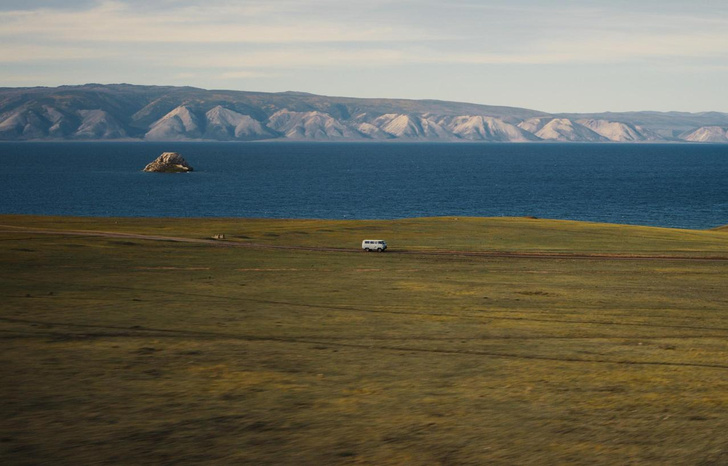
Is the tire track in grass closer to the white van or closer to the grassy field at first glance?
the grassy field

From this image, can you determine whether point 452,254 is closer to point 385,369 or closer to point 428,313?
point 428,313

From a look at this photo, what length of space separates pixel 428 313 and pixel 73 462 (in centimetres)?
1832

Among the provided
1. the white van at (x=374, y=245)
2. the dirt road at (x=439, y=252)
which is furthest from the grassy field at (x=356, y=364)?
the white van at (x=374, y=245)

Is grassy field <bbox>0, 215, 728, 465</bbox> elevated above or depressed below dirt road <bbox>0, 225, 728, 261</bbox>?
above

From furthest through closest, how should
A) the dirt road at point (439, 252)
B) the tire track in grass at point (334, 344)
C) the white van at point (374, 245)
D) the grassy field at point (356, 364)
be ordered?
the white van at point (374, 245)
the dirt road at point (439, 252)
the tire track in grass at point (334, 344)
the grassy field at point (356, 364)

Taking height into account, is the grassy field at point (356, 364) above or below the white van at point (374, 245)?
above

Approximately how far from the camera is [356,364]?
21.2m

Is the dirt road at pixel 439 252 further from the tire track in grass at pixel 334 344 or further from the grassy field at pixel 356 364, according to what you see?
the tire track in grass at pixel 334 344

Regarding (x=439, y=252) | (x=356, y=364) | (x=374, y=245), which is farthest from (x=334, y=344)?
(x=439, y=252)

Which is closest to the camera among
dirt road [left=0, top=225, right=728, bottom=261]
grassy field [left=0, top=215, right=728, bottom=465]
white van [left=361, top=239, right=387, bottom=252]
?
grassy field [left=0, top=215, right=728, bottom=465]

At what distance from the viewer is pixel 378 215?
141750mm

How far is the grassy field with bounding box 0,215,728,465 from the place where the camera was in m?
14.8

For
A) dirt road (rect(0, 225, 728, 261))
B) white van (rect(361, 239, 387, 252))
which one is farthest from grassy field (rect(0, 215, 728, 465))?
white van (rect(361, 239, 387, 252))

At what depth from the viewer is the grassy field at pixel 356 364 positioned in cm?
1484
